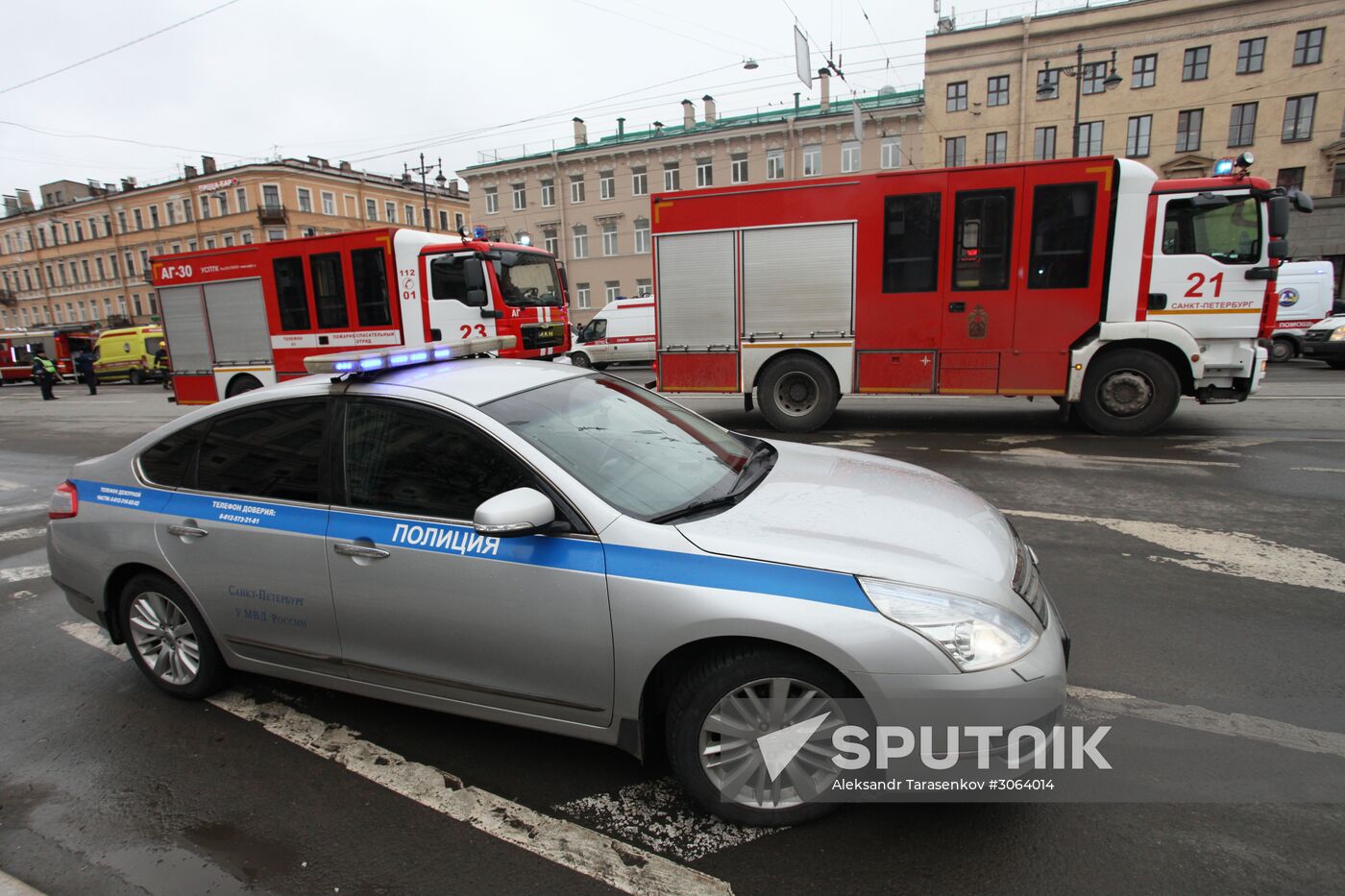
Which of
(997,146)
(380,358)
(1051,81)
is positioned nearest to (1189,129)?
(1051,81)

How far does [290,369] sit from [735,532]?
12628 mm

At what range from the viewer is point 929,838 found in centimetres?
232

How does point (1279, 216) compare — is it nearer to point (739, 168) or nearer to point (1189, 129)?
point (1189, 129)

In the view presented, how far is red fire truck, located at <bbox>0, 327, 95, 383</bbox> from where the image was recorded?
3819 cm

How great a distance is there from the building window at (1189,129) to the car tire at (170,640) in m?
46.0

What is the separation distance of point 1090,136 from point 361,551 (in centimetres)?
4478

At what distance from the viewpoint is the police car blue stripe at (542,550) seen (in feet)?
7.30

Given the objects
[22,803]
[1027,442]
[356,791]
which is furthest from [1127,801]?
[1027,442]

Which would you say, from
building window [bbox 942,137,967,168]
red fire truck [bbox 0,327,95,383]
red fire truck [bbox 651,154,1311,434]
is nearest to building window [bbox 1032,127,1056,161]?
building window [bbox 942,137,967,168]

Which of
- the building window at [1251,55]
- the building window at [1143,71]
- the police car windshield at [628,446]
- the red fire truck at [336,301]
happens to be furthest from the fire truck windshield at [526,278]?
the building window at [1251,55]

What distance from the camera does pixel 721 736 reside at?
7.72 ft

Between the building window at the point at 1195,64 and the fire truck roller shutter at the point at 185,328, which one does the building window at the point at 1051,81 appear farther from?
the fire truck roller shutter at the point at 185,328

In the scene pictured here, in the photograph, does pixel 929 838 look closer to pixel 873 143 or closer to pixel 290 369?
pixel 290 369

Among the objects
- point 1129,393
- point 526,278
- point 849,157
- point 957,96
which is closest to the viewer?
point 1129,393
